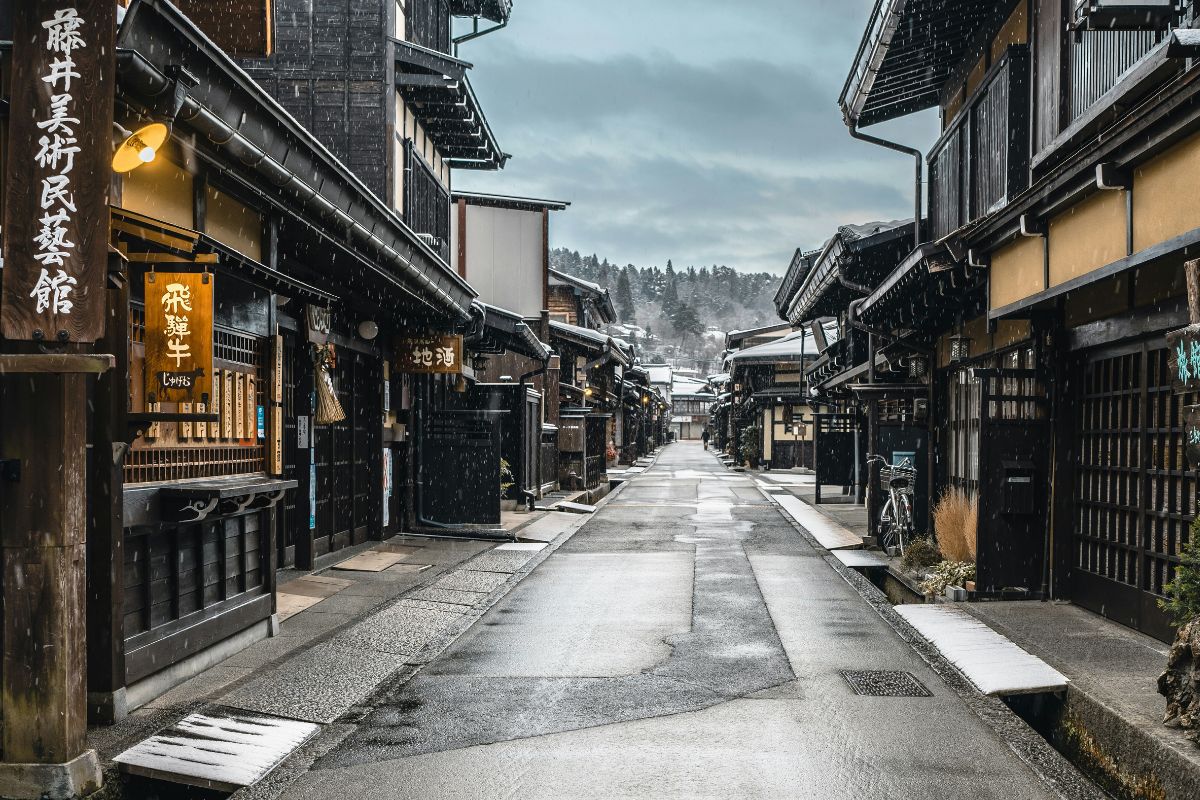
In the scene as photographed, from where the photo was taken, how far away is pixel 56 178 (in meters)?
5.09

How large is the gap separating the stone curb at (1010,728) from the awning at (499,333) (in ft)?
31.3

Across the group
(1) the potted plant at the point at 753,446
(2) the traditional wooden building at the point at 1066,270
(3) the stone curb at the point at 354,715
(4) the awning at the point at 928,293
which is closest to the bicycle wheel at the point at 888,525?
(2) the traditional wooden building at the point at 1066,270

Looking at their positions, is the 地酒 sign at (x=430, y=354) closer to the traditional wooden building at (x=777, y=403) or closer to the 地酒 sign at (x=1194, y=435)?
the 地酒 sign at (x=1194, y=435)

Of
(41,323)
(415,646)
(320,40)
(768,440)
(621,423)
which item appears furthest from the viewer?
(621,423)

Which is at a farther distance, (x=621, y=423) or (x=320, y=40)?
(x=621, y=423)

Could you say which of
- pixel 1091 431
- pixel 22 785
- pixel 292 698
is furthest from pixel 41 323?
pixel 1091 431

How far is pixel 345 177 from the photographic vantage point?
942 centimetres

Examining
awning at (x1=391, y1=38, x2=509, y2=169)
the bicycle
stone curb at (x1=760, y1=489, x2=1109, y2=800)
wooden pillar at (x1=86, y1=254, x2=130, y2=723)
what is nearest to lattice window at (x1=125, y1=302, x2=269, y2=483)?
wooden pillar at (x1=86, y1=254, x2=130, y2=723)

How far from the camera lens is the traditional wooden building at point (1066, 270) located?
26.0ft

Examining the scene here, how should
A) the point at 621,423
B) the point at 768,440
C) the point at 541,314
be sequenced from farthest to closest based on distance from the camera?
1. the point at 621,423
2. the point at 768,440
3. the point at 541,314

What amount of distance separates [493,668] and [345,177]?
15.4 ft

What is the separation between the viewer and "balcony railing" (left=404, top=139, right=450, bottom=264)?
18.4m

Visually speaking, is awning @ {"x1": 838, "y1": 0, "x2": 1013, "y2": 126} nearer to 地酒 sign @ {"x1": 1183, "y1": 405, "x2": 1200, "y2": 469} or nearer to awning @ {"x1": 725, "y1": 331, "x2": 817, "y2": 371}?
地酒 sign @ {"x1": 1183, "y1": 405, "x2": 1200, "y2": 469}

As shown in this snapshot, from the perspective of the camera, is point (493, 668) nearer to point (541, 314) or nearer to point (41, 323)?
point (41, 323)
